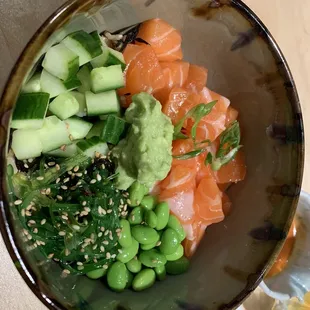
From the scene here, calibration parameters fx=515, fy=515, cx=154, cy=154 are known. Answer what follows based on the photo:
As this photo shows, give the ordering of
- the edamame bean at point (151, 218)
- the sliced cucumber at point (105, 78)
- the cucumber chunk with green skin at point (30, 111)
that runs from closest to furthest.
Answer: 1. the cucumber chunk with green skin at point (30, 111)
2. the sliced cucumber at point (105, 78)
3. the edamame bean at point (151, 218)

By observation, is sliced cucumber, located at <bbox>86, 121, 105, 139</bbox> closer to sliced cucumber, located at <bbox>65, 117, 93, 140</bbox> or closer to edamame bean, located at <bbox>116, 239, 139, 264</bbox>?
sliced cucumber, located at <bbox>65, 117, 93, 140</bbox>

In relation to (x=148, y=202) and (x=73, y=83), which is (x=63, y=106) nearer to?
(x=73, y=83)

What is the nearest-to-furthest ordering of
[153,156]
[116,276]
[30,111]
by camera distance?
[30,111] → [153,156] → [116,276]

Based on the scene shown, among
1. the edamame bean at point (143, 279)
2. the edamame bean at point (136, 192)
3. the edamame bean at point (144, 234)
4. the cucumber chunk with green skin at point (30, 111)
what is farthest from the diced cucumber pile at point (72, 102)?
the edamame bean at point (143, 279)

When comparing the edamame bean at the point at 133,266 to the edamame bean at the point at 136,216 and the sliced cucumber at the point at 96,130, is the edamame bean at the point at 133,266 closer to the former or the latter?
the edamame bean at the point at 136,216

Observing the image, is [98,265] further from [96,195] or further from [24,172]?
[24,172]

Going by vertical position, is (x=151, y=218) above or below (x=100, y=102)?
below

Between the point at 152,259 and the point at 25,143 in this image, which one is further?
the point at 152,259

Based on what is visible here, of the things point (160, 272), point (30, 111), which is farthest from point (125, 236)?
point (30, 111)
